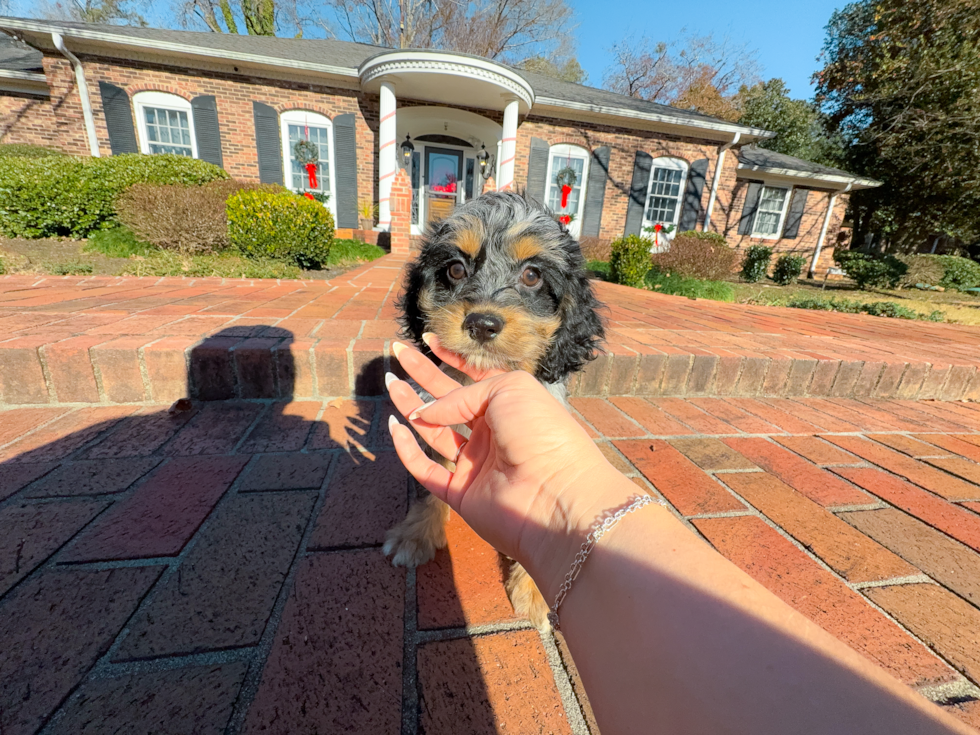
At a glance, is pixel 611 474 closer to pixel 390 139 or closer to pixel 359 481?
pixel 359 481

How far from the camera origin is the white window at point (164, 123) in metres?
13.1

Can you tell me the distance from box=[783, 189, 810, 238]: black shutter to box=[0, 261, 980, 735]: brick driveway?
20189 mm

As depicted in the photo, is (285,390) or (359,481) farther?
(285,390)

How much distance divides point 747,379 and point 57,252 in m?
12.4

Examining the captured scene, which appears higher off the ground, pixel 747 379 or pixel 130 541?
pixel 747 379

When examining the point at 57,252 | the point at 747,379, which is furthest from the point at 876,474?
the point at 57,252

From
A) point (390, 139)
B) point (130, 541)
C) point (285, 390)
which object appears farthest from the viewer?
point (390, 139)

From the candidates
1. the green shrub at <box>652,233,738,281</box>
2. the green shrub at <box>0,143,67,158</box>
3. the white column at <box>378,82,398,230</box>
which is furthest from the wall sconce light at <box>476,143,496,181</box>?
the green shrub at <box>0,143,67,158</box>

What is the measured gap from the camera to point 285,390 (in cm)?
296

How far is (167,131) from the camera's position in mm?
13453

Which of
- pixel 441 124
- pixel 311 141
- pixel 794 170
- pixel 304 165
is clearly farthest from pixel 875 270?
pixel 304 165

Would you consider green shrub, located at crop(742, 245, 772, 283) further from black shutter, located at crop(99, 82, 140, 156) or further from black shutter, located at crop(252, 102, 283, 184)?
black shutter, located at crop(99, 82, 140, 156)

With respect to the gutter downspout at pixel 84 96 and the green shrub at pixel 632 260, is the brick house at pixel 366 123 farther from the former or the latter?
the green shrub at pixel 632 260

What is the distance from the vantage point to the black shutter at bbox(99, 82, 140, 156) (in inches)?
502
